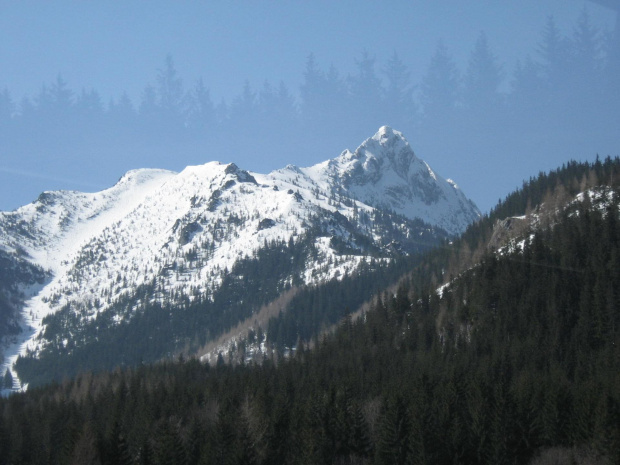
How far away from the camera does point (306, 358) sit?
178 meters

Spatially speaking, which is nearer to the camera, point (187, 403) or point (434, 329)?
point (187, 403)

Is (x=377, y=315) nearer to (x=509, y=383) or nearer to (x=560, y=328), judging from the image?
(x=560, y=328)

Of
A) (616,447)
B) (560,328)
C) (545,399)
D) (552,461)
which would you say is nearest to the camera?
(616,447)

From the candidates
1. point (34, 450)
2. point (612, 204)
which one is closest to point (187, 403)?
point (34, 450)

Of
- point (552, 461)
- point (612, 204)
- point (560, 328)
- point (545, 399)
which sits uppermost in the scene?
point (612, 204)

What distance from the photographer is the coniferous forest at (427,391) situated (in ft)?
315

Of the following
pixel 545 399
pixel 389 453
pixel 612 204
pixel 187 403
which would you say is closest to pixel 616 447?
pixel 545 399

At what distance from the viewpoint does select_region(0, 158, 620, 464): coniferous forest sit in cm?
9594

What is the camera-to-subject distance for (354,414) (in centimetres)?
10619

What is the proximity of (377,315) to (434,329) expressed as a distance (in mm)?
27643

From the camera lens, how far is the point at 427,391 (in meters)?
118

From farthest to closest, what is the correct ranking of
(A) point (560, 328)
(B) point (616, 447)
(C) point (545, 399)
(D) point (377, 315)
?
1. (D) point (377, 315)
2. (A) point (560, 328)
3. (C) point (545, 399)
4. (B) point (616, 447)

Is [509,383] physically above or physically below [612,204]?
below

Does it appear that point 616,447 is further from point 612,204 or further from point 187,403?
point 612,204
